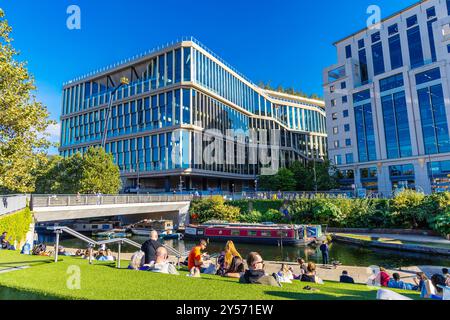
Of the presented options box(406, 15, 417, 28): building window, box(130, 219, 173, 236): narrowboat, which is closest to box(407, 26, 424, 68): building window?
box(406, 15, 417, 28): building window

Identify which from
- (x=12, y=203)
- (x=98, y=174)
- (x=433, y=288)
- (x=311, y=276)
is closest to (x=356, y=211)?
(x=311, y=276)

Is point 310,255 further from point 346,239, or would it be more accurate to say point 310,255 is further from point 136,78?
point 136,78

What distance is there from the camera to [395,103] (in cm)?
5028

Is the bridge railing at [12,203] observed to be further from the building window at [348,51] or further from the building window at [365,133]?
the building window at [348,51]

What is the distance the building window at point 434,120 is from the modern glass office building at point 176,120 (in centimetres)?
3993

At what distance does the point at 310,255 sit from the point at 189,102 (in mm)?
44170

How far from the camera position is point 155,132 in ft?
205

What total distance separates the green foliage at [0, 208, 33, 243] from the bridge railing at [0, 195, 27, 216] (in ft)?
1.24

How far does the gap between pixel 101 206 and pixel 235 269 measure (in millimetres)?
24538

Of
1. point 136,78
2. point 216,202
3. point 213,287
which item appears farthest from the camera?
point 136,78

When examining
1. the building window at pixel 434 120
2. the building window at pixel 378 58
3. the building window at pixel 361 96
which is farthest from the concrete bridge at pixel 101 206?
the building window at pixel 378 58

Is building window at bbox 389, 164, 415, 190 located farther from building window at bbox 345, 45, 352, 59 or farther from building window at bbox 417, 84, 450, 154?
building window at bbox 345, 45, 352, 59

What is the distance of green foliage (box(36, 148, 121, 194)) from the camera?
41.7 meters
